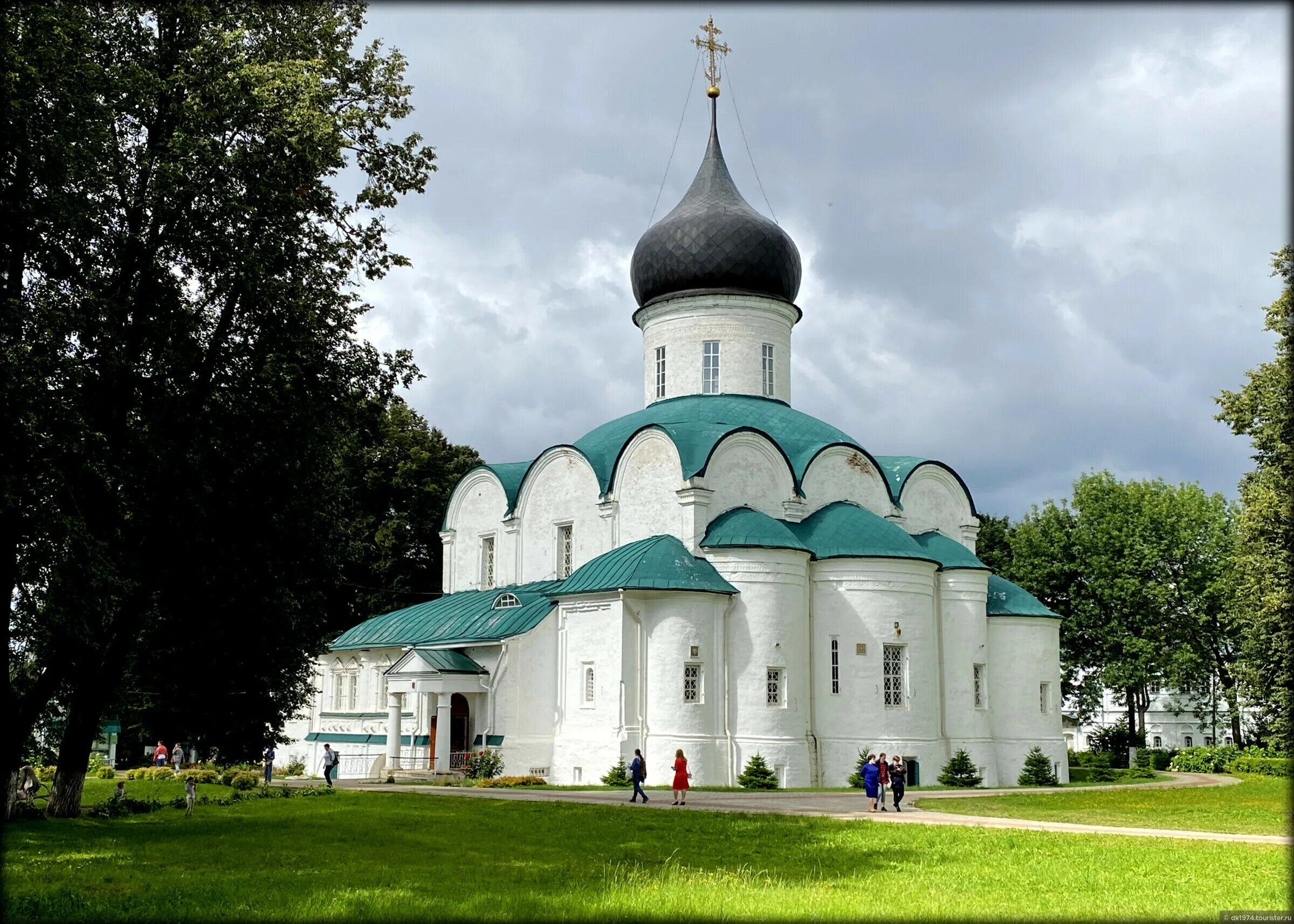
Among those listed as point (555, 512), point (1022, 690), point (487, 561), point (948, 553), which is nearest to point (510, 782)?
point (555, 512)

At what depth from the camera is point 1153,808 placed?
22.1 meters

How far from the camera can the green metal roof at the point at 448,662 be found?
30.8m

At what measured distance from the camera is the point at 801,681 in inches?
1155

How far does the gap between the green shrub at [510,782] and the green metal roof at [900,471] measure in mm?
12367

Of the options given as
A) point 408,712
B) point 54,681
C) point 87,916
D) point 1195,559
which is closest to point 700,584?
point 408,712

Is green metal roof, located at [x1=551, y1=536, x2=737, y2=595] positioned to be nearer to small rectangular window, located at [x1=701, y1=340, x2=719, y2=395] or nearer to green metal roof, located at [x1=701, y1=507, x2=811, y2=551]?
green metal roof, located at [x1=701, y1=507, x2=811, y2=551]

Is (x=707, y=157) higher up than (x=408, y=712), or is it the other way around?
(x=707, y=157)

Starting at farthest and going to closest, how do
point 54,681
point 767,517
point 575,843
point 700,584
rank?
point 767,517 < point 700,584 < point 54,681 < point 575,843

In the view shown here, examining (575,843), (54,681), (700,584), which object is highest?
(700,584)

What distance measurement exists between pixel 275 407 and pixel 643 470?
584 inches

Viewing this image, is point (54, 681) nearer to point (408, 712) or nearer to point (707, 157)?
point (408, 712)

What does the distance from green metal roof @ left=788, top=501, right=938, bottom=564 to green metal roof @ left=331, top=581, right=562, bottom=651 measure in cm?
678

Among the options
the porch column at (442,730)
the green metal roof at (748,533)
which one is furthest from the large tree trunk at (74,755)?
the green metal roof at (748,533)

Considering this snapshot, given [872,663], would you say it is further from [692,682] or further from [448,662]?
[448,662]
